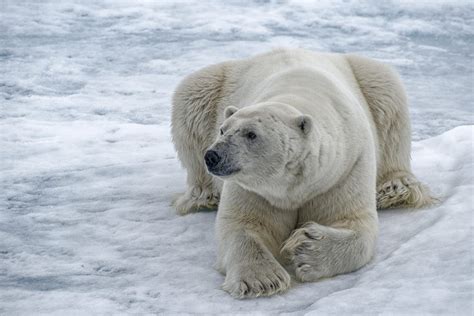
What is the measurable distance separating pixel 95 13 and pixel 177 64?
2.87 m

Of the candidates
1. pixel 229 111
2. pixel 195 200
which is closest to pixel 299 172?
pixel 229 111

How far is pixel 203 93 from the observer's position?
5.33 m

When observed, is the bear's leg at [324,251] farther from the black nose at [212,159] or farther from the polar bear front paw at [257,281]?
the black nose at [212,159]

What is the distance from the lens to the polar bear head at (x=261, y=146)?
364cm

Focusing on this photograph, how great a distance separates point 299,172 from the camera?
380cm

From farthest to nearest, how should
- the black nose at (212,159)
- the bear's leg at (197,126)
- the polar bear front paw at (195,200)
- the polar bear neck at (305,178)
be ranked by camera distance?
the bear's leg at (197,126)
the polar bear front paw at (195,200)
the polar bear neck at (305,178)
the black nose at (212,159)

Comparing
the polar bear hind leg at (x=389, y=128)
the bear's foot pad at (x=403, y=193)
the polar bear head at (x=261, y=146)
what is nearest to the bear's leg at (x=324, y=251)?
the polar bear head at (x=261, y=146)

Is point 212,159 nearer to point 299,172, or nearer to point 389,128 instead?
point 299,172

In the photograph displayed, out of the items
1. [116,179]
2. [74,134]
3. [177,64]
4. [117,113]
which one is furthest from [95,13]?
[116,179]

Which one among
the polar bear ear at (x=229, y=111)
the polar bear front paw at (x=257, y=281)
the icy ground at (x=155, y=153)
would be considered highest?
the polar bear ear at (x=229, y=111)

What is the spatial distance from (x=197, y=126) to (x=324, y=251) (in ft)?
5.61

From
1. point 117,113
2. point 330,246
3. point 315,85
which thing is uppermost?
point 315,85

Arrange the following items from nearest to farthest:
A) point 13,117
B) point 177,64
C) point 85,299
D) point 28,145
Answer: point 85,299 → point 28,145 → point 13,117 → point 177,64

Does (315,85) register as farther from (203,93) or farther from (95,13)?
(95,13)
